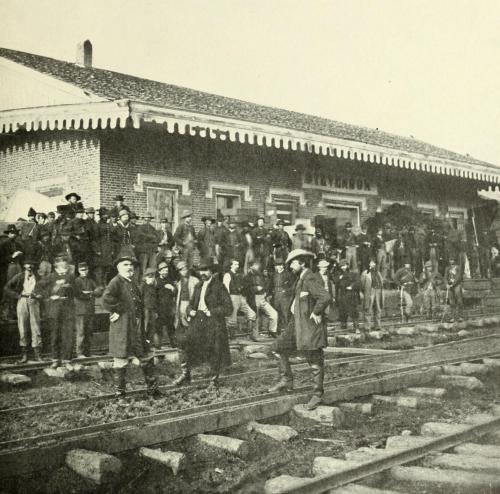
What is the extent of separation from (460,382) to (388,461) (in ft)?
12.7

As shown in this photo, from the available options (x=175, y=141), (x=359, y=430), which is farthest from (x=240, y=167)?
(x=359, y=430)

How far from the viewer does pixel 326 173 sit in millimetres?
17719

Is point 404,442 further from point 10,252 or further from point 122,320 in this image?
point 10,252

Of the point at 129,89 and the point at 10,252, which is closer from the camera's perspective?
the point at 10,252

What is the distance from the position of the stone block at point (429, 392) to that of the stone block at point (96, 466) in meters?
4.50

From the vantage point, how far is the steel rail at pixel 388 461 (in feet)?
14.9

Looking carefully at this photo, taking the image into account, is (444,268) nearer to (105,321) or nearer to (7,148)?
(105,321)

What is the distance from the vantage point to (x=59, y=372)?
8.93 m

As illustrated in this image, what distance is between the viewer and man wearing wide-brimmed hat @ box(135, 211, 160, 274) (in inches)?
462

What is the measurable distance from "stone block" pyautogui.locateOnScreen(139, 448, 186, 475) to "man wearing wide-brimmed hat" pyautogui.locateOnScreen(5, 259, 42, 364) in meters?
4.91

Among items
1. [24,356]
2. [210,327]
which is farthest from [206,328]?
[24,356]

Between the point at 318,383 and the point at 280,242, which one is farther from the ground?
the point at 280,242

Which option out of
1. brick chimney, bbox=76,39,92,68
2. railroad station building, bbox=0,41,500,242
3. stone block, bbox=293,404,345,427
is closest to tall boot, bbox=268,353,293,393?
stone block, bbox=293,404,345,427

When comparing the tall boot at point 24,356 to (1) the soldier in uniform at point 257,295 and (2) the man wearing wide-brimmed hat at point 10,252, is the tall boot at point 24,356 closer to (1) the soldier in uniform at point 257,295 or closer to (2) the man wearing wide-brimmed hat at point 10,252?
(2) the man wearing wide-brimmed hat at point 10,252
